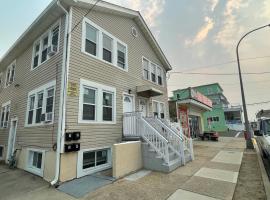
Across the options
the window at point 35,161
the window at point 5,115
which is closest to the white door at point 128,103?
the window at point 35,161

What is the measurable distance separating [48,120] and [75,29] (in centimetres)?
416

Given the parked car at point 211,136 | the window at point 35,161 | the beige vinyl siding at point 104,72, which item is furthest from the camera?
the parked car at point 211,136

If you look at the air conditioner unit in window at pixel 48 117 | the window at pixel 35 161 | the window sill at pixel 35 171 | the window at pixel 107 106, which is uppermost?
the window at pixel 107 106

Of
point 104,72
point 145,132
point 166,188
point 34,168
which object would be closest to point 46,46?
point 104,72

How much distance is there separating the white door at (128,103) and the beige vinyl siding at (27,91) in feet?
12.2

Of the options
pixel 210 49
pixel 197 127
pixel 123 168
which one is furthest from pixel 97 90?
pixel 197 127

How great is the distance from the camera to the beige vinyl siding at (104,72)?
681 cm

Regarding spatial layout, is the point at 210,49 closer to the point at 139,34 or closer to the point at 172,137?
the point at 139,34

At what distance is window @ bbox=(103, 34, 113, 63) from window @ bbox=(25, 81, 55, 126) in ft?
10.1

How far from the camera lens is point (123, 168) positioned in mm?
6426

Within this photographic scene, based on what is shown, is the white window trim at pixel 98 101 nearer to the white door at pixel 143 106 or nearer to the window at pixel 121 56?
the window at pixel 121 56

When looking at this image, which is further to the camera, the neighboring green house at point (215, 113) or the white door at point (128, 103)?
the neighboring green house at point (215, 113)

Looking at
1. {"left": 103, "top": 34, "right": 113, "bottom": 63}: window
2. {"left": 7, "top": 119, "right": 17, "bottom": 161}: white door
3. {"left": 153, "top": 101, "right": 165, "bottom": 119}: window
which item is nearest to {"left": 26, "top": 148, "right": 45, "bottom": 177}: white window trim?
{"left": 7, "top": 119, "right": 17, "bottom": 161}: white door

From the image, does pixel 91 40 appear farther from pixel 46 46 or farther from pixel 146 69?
pixel 146 69
